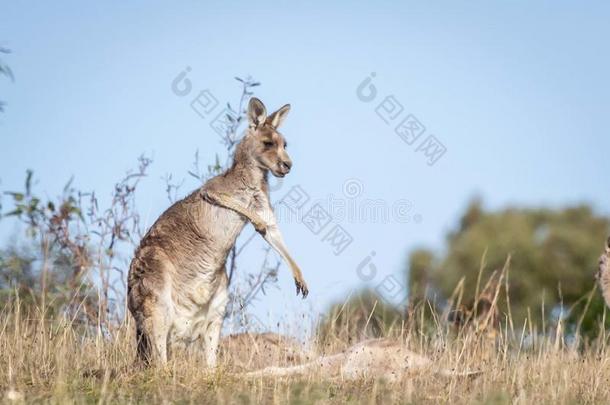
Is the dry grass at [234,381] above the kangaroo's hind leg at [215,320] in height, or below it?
below

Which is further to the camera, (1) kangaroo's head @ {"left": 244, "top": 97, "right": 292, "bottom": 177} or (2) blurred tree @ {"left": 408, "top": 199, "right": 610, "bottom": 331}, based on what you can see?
(2) blurred tree @ {"left": 408, "top": 199, "right": 610, "bottom": 331}

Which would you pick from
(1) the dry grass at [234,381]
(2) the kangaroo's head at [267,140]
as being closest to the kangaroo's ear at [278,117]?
(2) the kangaroo's head at [267,140]

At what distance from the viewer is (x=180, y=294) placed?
8180mm

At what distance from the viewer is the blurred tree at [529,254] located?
25.8 m

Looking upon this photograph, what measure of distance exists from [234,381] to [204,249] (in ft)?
5.07

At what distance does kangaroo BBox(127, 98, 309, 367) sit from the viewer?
318 inches

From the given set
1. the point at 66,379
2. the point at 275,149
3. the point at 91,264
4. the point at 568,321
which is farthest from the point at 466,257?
the point at 66,379

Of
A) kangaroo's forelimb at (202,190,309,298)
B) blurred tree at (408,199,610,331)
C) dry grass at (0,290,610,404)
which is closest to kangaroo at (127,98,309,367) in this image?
kangaroo's forelimb at (202,190,309,298)

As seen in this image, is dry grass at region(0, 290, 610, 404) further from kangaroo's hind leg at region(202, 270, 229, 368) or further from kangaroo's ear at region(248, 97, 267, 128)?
kangaroo's ear at region(248, 97, 267, 128)

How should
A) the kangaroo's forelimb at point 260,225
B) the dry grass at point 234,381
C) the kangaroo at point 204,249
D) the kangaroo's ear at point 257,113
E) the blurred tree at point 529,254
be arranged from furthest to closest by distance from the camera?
the blurred tree at point 529,254 → the kangaroo's ear at point 257,113 → the kangaroo's forelimb at point 260,225 → the kangaroo at point 204,249 → the dry grass at point 234,381

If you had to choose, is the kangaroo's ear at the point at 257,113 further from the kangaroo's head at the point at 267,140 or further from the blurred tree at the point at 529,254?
the blurred tree at the point at 529,254

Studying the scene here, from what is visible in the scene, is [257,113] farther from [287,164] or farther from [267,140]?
[287,164]

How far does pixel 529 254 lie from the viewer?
1032 inches

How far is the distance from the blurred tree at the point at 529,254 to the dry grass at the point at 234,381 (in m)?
17.1
